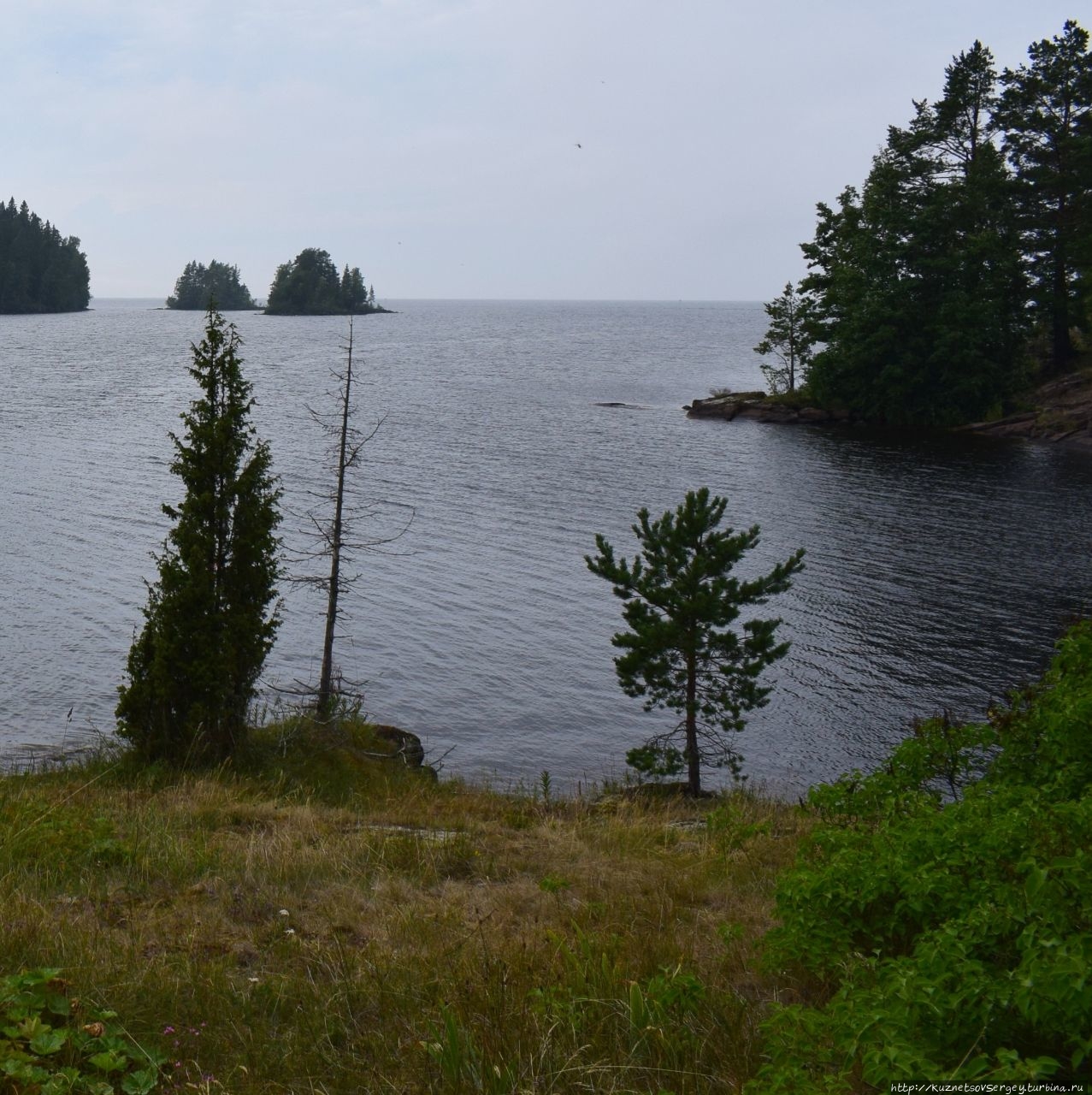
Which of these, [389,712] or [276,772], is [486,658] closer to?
[389,712]

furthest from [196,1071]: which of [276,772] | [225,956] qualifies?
[276,772]

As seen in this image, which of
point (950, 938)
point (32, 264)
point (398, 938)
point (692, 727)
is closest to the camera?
point (950, 938)

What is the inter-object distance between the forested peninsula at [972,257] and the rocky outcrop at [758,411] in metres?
2.08

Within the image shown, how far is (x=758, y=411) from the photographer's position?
6675cm

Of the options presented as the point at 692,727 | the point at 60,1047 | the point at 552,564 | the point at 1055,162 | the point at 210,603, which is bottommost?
the point at 692,727

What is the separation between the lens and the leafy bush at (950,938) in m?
3.27

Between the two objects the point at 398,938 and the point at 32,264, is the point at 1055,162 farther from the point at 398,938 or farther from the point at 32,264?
the point at 32,264

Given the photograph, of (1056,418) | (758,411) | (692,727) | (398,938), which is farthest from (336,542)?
(758,411)

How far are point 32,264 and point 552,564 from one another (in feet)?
521

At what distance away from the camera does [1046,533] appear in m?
36.0

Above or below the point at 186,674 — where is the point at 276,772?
below

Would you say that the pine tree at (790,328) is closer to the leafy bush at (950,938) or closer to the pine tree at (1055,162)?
the pine tree at (1055,162)

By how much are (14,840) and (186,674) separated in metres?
7.50

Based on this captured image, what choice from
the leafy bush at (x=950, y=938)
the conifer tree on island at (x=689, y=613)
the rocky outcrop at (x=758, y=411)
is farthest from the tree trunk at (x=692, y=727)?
the rocky outcrop at (x=758, y=411)
